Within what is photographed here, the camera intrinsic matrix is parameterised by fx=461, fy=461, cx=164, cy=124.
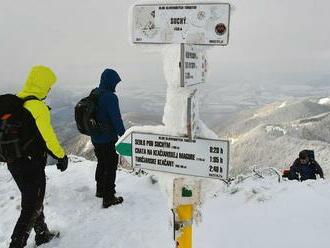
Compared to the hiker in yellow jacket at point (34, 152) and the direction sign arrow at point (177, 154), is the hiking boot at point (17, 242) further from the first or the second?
the direction sign arrow at point (177, 154)

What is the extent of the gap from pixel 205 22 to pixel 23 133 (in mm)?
2700

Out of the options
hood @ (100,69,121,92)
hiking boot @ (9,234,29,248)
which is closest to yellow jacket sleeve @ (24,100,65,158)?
hiking boot @ (9,234,29,248)

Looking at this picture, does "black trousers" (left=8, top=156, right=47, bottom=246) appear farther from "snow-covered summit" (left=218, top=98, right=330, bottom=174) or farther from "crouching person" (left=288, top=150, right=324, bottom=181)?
"snow-covered summit" (left=218, top=98, right=330, bottom=174)

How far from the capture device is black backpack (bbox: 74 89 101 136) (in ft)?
21.6

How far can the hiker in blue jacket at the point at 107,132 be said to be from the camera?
21.6ft

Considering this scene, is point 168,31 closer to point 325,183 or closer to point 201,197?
point 201,197

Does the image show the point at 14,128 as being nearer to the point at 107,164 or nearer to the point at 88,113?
the point at 88,113

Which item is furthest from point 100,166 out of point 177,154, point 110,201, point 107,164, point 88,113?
point 177,154

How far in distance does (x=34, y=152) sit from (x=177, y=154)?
7.59 feet

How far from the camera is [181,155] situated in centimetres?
360

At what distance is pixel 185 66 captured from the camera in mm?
3273

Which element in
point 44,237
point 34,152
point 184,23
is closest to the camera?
point 184,23

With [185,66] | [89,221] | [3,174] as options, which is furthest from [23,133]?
[3,174]

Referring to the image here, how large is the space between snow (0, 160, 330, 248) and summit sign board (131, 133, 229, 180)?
6.01ft
